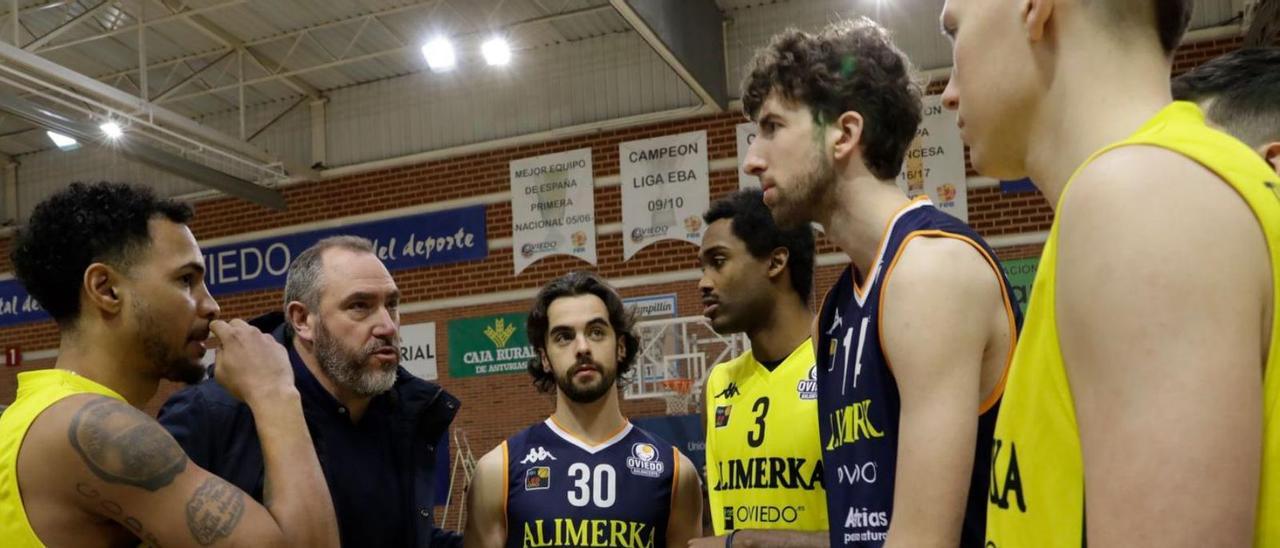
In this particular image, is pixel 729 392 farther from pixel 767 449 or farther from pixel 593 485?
pixel 593 485

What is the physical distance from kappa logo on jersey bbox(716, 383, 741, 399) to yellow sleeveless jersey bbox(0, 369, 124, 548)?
2.28 meters

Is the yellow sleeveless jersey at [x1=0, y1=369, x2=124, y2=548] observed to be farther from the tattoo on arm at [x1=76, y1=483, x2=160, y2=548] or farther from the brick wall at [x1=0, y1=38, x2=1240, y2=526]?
the brick wall at [x1=0, y1=38, x2=1240, y2=526]

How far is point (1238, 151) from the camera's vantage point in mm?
1008

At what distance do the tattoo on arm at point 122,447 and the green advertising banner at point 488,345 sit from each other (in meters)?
11.3

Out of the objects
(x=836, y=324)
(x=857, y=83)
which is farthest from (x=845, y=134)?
(x=836, y=324)

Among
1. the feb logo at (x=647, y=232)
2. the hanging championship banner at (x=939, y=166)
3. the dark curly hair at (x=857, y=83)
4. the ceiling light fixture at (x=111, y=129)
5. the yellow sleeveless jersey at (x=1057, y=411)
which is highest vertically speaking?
the ceiling light fixture at (x=111, y=129)

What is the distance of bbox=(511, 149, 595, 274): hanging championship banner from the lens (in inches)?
542

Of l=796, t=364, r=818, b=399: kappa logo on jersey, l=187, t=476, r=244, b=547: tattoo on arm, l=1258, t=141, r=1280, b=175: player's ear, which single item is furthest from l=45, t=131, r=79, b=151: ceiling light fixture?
l=1258, t=141, r=1280, b=175: player's ear

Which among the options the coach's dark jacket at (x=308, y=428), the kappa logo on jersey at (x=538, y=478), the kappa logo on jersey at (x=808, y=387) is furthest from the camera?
the kappa logo on jersey at (x=538, y=478)

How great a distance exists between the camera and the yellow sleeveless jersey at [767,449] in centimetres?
350

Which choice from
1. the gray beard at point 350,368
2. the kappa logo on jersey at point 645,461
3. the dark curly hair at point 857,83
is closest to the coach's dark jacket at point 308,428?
the gray beard at point 350,368

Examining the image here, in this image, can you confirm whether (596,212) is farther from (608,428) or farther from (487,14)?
(608,428)

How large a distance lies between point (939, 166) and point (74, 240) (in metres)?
10.9

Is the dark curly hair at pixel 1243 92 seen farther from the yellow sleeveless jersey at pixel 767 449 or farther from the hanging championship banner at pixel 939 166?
the hanging championship banner at pixel 939 166
